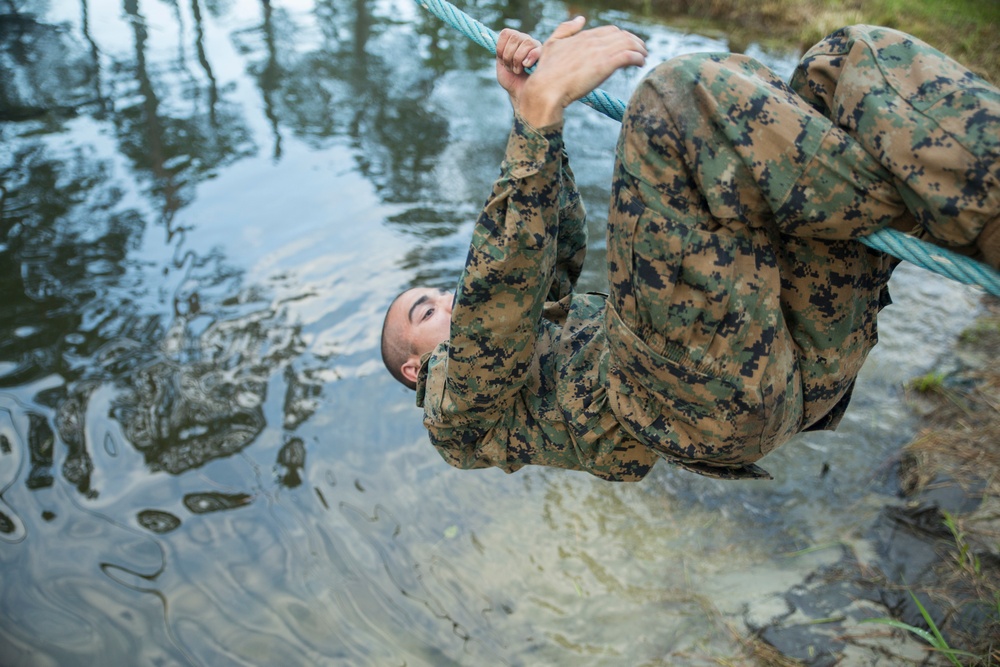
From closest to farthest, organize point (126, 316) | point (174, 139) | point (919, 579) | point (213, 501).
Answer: point (919, 579) → point (213, 501) → point (126, 316) → point (174, 139)

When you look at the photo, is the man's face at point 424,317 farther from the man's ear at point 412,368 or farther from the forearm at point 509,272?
the forearm at point 509,272

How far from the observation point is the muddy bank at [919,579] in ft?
9.85

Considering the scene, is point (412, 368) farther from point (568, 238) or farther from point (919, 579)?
point (919, 579)

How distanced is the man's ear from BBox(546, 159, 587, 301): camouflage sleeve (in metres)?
0.57

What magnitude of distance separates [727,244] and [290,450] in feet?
9.20

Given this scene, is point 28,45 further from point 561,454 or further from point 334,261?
point 561,454

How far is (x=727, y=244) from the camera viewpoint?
1.82 metres

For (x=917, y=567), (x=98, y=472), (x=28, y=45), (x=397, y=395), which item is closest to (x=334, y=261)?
(x=397, y=395)

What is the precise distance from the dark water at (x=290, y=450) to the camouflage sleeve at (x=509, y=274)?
5.35 ft

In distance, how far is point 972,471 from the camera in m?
3.62

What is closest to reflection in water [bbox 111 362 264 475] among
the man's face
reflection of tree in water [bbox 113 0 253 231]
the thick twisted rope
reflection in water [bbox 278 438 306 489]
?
reflection in water [bbox 278 438 306 489]

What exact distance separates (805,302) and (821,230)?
0.28 m

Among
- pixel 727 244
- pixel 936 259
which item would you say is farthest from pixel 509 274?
pixel 936 259

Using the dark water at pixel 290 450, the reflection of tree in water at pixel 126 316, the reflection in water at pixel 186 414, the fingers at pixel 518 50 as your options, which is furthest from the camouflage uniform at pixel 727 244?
the reflection of tree in water at pixel 126 316
